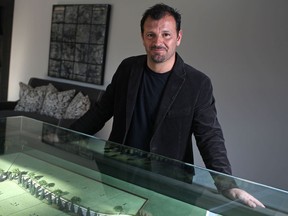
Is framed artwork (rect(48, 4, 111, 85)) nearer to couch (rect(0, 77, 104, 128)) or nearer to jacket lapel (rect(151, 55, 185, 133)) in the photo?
couch (rect(0, 77, 104, 128))

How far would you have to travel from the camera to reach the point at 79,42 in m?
4.60

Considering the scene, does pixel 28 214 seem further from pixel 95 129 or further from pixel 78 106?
pixel 78 106

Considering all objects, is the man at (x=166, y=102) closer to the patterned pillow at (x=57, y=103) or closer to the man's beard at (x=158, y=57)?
the man's beard at (x=158, y=57)

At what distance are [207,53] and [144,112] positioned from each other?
192cm

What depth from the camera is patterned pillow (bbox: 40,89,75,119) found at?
177 inches

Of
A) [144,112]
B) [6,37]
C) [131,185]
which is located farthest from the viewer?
[6,37]

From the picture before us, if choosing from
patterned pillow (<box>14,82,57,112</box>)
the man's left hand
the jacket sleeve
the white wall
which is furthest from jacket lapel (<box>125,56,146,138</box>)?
patterned pillow (<box>14,82,57,112</box>)

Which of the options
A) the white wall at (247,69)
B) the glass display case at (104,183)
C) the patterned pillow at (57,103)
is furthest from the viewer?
the patterned pillow at (57,103)

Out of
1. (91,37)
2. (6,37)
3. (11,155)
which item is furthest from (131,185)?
(6,37)

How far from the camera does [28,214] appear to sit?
1073mm

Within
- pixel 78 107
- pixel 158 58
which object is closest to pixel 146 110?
pixel 158 58

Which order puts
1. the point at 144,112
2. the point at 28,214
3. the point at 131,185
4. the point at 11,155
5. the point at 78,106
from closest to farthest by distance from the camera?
the point at 28,214 → the point at 131,185 → the point at 11,155 → the point at 144,112 → the point at 78,106

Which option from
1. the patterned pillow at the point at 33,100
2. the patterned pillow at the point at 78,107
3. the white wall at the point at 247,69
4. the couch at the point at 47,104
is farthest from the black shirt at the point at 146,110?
the patterned pillow at the point at 33,100

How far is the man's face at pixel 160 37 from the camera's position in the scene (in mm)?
1582
